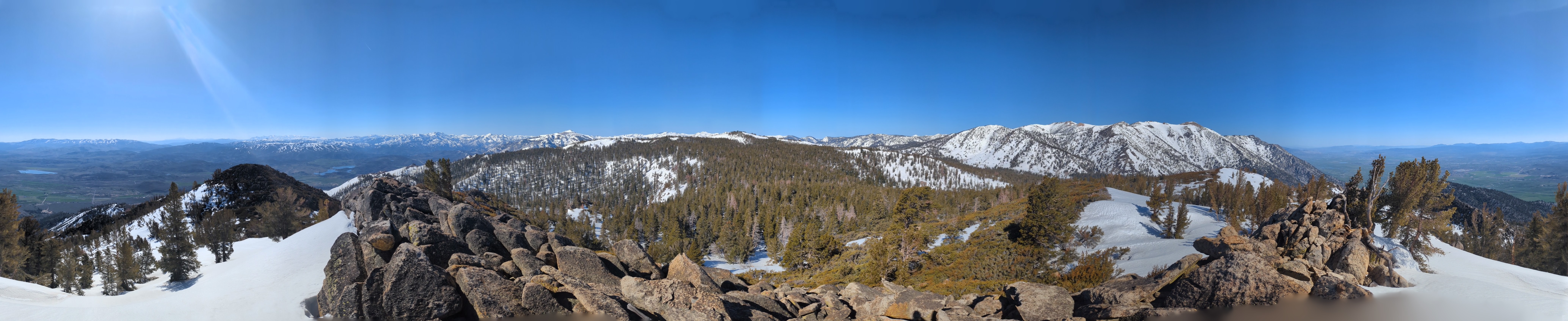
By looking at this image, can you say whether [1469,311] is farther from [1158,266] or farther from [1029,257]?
[1029,257]

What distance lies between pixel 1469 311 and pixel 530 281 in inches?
822

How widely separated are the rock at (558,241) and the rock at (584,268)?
0.92 meters

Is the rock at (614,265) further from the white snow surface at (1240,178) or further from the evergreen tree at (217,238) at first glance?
the white snow surface at (1240,178)

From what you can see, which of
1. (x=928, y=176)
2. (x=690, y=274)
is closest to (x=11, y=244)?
(x=690, y=274)

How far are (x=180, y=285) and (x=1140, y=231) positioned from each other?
44.1 metres

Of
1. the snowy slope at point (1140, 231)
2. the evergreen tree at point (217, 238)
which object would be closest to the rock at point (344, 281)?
the evergreen tree at point (217, 238)

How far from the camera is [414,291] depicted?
920cm

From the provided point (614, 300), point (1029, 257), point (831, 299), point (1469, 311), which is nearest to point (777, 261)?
point (1029, 257)

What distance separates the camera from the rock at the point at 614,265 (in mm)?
14391

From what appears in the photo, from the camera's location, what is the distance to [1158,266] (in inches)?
741

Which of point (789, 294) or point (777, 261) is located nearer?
point (789, 294)

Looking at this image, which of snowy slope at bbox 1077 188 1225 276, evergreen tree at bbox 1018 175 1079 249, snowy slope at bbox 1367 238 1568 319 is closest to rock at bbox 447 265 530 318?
snowy slope at bbox 1367 238 1568 319

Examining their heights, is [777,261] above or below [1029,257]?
below

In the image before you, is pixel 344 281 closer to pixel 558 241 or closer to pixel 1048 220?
pixel 558 241
